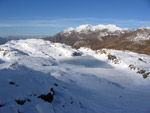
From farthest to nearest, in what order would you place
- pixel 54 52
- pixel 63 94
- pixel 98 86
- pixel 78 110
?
1. pixel 54 52
2. pixel 98 86
3. pixel 63 94
4. pixel 78 110

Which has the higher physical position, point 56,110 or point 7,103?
point 7,103

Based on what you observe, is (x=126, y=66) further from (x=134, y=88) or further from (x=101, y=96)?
(x=101, y=96)

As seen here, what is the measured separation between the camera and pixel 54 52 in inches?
1683

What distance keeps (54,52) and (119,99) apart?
106 feet

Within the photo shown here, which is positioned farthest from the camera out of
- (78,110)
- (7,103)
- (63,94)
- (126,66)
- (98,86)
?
(126,66)

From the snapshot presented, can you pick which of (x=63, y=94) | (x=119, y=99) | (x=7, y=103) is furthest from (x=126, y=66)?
(x=7, y=103)

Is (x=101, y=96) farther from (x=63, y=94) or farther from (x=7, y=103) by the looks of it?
(x=7, y=103)

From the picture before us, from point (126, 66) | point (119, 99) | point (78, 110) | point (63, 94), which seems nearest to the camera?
point (78, 110)

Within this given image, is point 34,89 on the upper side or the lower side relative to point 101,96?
upper

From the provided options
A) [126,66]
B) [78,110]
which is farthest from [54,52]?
[78,110]

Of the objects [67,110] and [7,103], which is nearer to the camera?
[7,103]

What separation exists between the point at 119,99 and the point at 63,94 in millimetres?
5322

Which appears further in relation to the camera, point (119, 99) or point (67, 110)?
point (119, 99)

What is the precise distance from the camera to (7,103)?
7.68 metres
